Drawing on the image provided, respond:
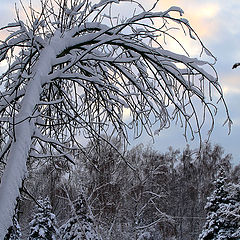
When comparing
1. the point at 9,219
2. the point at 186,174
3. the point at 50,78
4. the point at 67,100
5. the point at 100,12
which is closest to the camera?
the point at 9,219

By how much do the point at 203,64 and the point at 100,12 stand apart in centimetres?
82

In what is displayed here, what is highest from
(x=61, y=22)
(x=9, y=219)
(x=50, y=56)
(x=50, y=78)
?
(x=61, y=22)

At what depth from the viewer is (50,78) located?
2.25 metres

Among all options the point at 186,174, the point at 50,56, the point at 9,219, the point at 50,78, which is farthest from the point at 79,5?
the point at 186,174

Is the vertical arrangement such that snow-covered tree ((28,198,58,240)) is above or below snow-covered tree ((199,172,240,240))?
below

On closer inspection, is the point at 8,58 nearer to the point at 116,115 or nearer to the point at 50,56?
the point at 50,56

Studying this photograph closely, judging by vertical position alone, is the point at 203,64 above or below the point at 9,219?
above

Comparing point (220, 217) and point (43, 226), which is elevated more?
point (220, 217)

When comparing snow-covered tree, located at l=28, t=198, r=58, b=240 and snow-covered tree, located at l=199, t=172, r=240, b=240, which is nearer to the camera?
snow-covered tree, located at l=28, t=198, r=58, b=240

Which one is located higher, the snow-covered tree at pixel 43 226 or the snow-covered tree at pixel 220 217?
the snow-covered tree at pixel 220 217

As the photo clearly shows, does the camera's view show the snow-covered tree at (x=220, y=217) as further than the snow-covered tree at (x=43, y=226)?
Yes

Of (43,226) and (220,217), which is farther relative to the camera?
(220,217)

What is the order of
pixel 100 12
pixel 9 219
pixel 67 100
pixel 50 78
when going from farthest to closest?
1. pixel 67 100
2. pixel 100 12
3. pixel 50 78
4. pixel 9 219

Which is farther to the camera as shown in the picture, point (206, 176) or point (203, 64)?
point (206, 176)
